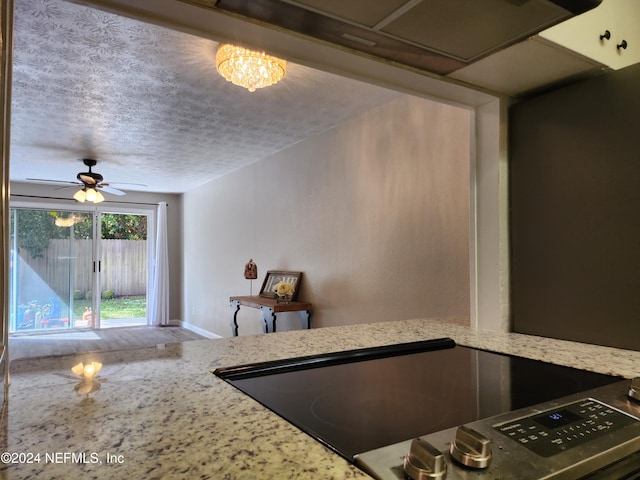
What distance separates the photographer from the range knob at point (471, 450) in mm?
504

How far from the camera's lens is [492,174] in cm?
146

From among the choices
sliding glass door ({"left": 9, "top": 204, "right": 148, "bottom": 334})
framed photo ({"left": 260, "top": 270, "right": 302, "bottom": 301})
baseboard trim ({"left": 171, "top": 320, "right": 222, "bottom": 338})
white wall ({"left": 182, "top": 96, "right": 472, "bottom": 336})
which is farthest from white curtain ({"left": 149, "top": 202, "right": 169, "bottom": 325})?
framed photo ({"left": 260, "top": 270, "right": 302, "bottom": 301})

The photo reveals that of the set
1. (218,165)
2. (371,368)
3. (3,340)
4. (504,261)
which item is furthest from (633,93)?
(218,165)

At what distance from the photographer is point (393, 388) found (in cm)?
91

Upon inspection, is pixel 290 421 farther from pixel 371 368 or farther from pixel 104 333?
pixel 104 333

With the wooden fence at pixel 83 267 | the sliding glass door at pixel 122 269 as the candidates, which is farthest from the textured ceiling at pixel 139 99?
the sliding glass door at pixel 122 269

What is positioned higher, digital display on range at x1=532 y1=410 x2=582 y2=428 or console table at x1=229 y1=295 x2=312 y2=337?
digital display on range at x1=532 y1=410 x2=582 y2=428

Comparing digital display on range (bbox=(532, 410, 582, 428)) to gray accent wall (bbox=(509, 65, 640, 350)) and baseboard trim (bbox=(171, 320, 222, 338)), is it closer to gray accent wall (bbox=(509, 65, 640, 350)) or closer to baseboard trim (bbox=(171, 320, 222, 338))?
gray accent wall (bbox=(509, 65, 640, 350))

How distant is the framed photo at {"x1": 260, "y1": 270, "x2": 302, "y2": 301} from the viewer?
12.8 feet

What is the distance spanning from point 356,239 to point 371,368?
2.18m

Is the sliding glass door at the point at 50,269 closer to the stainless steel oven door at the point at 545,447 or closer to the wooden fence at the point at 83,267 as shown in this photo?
the wooden fence at the point at 83,267

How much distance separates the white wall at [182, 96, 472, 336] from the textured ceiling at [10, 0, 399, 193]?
0.83ft

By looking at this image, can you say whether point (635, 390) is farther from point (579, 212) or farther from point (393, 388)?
point (579, 212)

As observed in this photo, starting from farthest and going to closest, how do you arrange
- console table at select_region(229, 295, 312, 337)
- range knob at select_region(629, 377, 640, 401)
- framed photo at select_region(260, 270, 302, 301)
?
framed photo at select_region(260, 270, 302, 301)
console table at select_region(229, 295, 312, 337)
range knob at select_region(629, 377, 640, 401)
